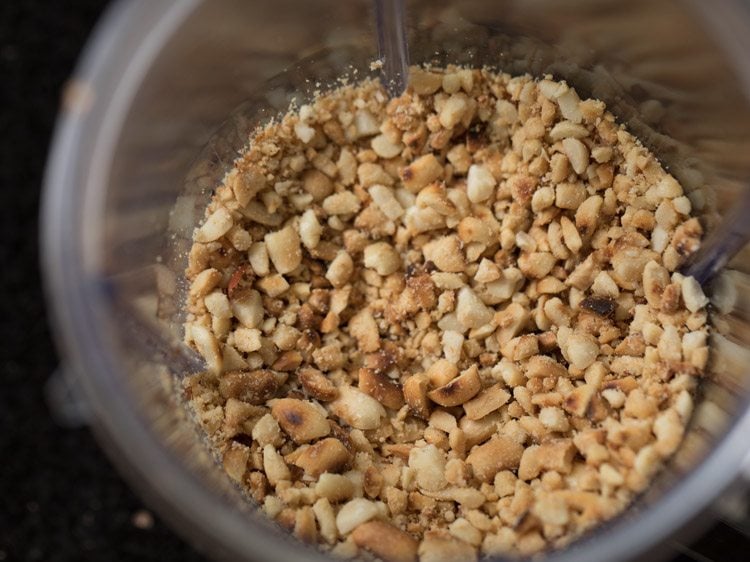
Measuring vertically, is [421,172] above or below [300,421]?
above

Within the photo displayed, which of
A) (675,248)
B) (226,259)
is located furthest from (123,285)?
(675,248)

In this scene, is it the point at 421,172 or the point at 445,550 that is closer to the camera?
the point at 445,550

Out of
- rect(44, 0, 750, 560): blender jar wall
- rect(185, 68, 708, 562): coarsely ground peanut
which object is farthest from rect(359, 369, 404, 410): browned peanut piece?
rect(44, 0, 750, 560): blender jar wall

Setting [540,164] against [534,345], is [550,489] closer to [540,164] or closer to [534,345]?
[534,345]

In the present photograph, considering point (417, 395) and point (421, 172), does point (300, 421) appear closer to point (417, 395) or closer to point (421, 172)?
point (417, 395)

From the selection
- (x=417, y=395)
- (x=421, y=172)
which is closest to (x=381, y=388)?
(x=417, y=395)

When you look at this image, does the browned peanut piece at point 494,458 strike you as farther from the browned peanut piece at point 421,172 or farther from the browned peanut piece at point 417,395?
the browned peanut piece at point 421,172

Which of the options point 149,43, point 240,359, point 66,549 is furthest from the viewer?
point 66,549
